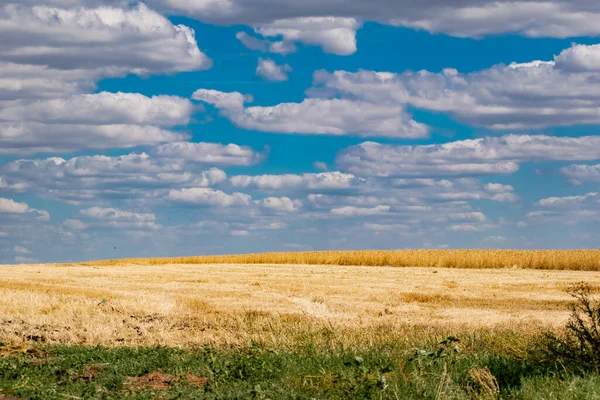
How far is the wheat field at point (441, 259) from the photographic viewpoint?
5456 cm

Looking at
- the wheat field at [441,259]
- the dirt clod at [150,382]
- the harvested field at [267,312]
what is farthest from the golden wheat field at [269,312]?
the wheat field at [441,259]

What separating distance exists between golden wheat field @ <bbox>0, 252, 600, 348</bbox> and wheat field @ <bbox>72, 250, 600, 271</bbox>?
21.2m

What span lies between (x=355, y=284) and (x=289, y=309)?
1193cm

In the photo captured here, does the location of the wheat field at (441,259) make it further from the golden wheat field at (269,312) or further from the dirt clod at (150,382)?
the dirt clod at (150,382)

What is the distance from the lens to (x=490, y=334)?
16.5 metres

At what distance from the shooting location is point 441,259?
193 ft

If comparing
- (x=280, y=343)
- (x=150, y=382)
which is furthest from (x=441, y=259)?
(x=150, y=382)

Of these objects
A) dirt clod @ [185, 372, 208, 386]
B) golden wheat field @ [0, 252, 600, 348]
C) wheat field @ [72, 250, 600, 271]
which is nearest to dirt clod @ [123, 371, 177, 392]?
dirt clod @ [185, 372, 208, 386]

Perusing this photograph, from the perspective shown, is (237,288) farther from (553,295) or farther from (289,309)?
(553,295)

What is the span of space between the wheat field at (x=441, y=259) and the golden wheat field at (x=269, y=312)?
21.2 m

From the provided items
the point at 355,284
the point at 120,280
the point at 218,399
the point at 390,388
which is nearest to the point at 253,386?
the point at 218,399

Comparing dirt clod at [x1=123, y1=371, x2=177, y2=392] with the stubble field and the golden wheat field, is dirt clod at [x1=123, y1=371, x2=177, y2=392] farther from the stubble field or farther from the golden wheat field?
the golden wheat field

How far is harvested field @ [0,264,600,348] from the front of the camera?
16875 mm

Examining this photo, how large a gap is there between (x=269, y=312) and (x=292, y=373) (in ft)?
29.0
